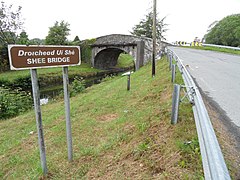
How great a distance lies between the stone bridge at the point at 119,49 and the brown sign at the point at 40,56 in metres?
17.4

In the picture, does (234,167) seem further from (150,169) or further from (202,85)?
(202,85)

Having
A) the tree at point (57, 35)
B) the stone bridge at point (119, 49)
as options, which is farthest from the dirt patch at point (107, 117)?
the tree at point (57, 35)

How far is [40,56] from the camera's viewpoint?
292 cm

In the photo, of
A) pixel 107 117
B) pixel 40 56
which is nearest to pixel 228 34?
pixel 107 117

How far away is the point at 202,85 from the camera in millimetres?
6328

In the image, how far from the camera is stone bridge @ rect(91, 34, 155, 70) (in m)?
20.7

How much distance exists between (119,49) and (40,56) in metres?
24.1

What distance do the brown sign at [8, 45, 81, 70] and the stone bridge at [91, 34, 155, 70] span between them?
17.4 metres

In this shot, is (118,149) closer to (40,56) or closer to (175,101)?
(175,101)

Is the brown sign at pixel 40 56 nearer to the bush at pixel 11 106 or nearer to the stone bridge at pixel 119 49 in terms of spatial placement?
the bush at pixel 11 106

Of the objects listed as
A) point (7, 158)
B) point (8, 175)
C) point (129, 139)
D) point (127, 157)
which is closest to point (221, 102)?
point (129, 139)

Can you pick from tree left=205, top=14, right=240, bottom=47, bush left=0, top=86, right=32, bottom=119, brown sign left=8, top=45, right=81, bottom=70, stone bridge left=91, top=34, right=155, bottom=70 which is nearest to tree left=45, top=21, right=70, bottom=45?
stone bridge left=91, top=34, right=155, bottom=70

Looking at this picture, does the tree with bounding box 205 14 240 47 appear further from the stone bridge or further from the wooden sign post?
the wooden sign post

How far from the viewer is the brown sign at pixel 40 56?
267 cm
